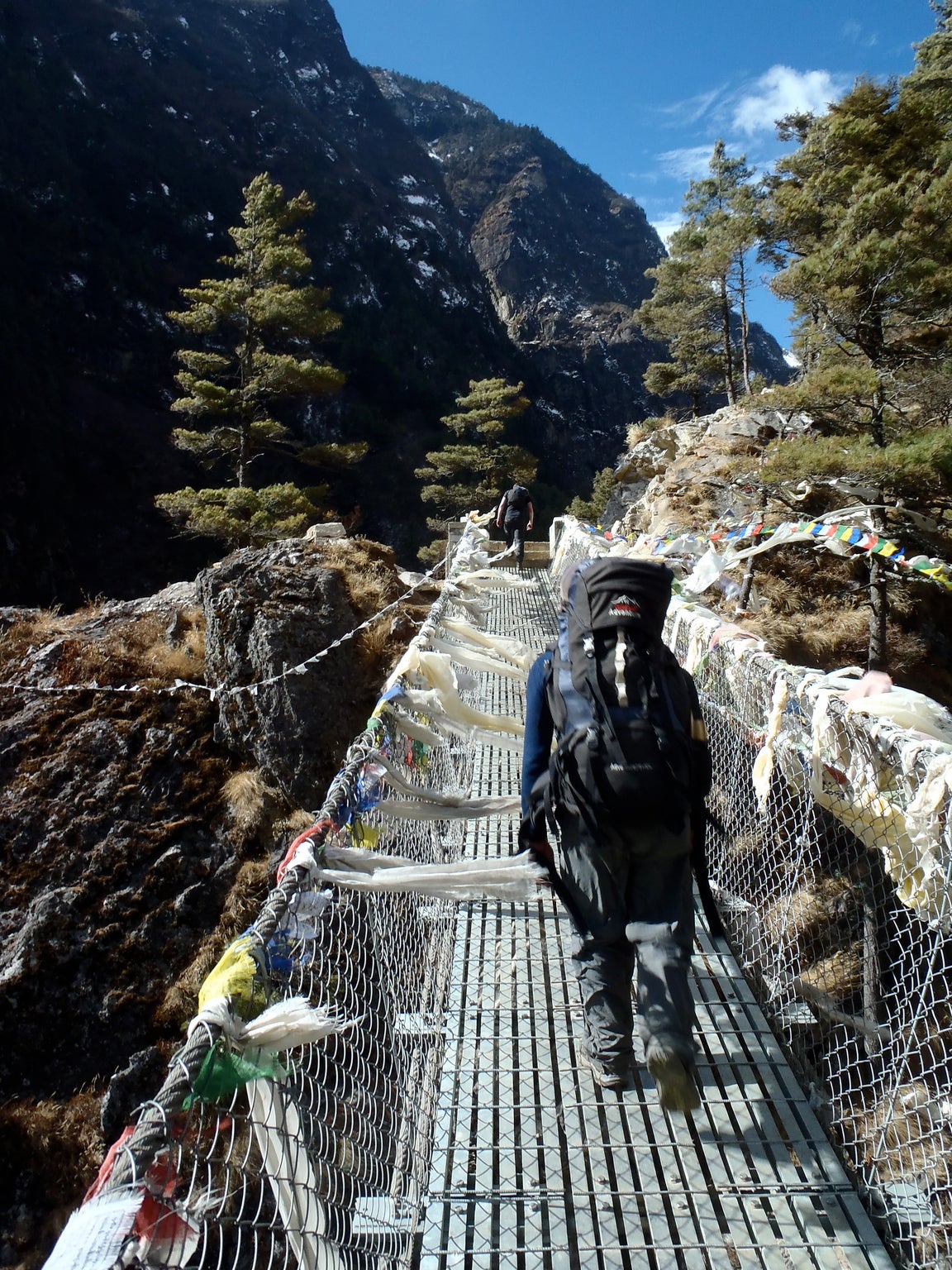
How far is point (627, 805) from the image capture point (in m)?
1.90

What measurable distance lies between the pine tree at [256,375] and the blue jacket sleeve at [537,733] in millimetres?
12234

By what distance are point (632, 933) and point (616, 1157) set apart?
719 millimetres

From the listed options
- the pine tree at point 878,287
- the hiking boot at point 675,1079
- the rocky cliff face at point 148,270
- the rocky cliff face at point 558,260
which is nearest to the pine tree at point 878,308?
the pine tree at point 878,287

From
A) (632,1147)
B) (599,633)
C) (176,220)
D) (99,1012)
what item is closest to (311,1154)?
(632,1147)

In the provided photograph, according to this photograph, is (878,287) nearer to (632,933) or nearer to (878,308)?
(878,308)

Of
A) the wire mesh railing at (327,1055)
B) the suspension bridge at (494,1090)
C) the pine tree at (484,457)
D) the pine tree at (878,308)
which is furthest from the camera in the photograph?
the pine tree at (484,457)

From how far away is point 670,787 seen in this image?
1915 millimetres

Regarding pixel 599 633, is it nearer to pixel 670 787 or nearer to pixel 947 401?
pixel 670 787

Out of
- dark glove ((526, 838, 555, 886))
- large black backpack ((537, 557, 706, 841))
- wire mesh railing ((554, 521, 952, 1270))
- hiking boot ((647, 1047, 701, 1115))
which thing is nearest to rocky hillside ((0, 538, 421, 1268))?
wire mesh railing ((554, 521, 952, 1270))

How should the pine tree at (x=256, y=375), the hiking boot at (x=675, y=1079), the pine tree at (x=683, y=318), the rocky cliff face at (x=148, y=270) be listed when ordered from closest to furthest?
the hiking boot at (x=675, y=1079) → the pine tree at (x=256, y=375) → the pine tree at (x=683, y=318) → the rocky cliff face at (x=148, y=270)

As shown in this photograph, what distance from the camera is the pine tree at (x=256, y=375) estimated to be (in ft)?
45.7

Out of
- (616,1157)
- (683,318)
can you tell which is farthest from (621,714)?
(683,318)

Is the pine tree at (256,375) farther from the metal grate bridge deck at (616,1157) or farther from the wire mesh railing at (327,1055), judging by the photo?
the metal grate bridge deck at (616,1157)

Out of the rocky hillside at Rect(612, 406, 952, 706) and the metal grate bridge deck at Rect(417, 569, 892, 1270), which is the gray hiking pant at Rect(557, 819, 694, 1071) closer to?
the metal grate bridge deck at Rect(417, 569, 892, 1270)
